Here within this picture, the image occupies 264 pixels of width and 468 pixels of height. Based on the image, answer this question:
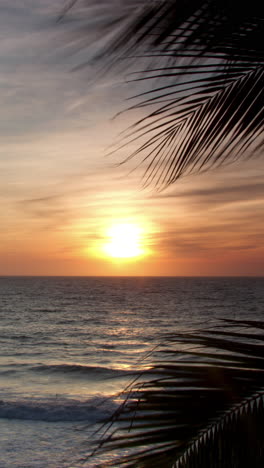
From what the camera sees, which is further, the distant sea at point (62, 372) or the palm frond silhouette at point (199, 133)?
the distant sea at point (62, 372)

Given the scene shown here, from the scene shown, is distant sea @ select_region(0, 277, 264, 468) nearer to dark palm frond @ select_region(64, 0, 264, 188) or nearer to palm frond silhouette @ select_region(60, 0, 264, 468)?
palm frond silhouette @ select_region(60, 0, 264, 468)

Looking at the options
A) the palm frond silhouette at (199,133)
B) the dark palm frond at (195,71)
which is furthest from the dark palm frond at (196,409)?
the dark palm frond at (195,71)

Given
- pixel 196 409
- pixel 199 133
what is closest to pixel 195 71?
pixel 199 133

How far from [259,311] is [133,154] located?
5256cm

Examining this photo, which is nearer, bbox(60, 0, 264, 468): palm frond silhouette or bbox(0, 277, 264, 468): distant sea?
bbox(60, 0, 264, 468): palm frond silhouette

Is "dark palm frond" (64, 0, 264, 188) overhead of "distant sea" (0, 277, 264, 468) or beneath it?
overhead

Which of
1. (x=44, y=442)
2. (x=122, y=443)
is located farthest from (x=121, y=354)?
(x=122, y=443)

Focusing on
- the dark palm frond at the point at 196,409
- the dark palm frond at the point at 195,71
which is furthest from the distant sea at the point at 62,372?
the dark palm frond at the point at 195,71

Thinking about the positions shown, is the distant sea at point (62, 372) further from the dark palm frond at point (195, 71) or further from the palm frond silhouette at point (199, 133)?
the dark palm frond at point (195, 71)

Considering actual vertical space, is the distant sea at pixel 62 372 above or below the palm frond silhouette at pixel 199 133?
below

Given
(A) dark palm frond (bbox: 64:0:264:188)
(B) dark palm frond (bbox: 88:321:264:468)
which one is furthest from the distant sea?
(A) dark palm frond (bbox: 64:0:264:188)

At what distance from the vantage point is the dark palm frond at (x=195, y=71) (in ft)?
2.91

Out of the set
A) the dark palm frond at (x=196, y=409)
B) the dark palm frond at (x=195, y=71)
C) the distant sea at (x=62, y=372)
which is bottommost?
the distant sea at (x=62, y=372)

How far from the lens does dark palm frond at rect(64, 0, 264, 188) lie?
0.89m
